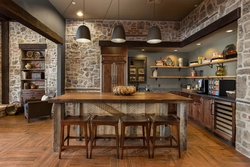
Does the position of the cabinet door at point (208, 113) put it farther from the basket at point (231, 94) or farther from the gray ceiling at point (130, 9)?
the gray ceiling at point (130, 9)

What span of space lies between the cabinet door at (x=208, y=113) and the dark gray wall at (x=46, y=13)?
447 cm

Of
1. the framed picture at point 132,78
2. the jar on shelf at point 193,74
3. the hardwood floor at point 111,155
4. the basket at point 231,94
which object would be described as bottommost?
the hardwood floor at point 111,155

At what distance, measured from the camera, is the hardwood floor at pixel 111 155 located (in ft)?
8.82

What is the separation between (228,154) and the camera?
3.05 meters

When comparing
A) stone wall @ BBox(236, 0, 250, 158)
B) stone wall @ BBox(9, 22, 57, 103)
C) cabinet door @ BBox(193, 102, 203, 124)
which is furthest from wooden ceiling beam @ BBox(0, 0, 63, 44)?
cabinet door @ BBox(193, 102, 203, 124)

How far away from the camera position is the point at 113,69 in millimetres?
5707

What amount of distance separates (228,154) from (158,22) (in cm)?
453

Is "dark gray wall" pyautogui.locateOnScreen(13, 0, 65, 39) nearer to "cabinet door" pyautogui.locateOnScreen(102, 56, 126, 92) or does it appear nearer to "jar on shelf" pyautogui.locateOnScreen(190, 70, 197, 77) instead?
"cabinet door" pyautogui.locateOnScreen(102, 56, 126, 92)

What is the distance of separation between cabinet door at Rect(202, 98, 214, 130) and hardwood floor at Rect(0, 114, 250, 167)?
386 millimetres

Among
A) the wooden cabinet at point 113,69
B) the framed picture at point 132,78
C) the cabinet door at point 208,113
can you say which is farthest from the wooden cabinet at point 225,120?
the framed picture at point 132,78

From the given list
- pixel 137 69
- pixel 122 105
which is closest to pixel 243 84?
pixel 122 105

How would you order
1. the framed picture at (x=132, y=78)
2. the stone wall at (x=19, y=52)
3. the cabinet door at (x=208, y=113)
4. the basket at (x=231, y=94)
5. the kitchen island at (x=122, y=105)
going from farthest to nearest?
the stone wall at (x=19, y=52) < the framed picture at (x=132, y=78) < the cabinet door at (x=208, y=113) < the basket at (x=231, y=94) < the kitchen island at (x=122, y=105)

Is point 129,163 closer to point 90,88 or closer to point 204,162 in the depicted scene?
point 204,162

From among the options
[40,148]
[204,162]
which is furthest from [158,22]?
[40,148]
